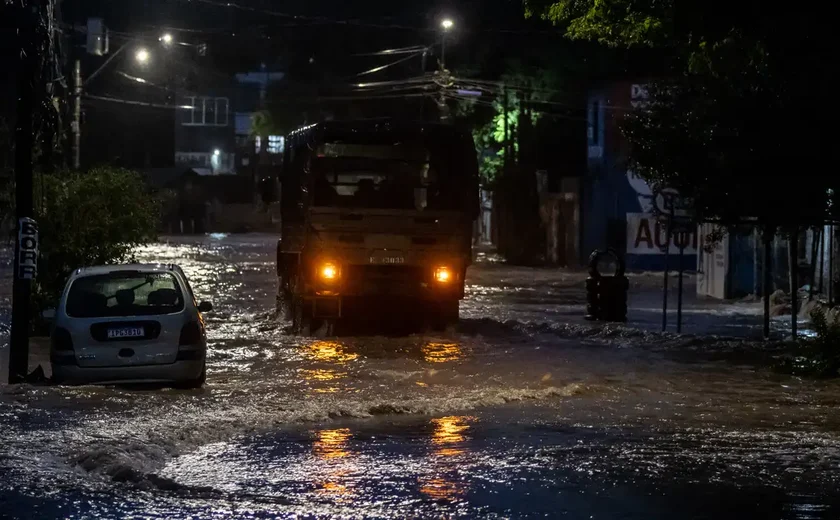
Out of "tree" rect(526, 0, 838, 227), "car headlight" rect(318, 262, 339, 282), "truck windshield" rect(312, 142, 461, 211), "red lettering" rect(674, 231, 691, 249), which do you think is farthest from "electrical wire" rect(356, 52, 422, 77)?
"tree" rect(526, 0, 838, 227)

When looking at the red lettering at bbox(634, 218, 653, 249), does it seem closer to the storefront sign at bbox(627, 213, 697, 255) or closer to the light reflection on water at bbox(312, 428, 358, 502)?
the storefront sign at bbox(627, 213, 697, 255)

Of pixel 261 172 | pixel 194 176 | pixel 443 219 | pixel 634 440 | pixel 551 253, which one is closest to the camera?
pixel 634 440

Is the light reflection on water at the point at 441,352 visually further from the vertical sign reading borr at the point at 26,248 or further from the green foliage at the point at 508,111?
the green foliage at the point at 508,111

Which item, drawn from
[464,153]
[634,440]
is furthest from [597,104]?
[634,440]

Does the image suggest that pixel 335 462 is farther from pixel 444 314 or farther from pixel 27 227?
pixel 444 314

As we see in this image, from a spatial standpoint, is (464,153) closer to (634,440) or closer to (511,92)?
(634,440)

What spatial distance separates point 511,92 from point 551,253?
258 inches

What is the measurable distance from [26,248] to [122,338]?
1762 mm

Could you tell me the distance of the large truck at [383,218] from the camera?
2045 centimetres

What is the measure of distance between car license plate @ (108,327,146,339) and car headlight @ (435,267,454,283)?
299 inches

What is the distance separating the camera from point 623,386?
51.0 ft

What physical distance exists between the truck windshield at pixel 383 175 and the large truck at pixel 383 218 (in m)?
0.02

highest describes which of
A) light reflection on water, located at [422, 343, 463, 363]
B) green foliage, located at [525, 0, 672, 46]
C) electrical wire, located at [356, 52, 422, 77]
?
electrical wire, located at [356, 52, 422, 77]

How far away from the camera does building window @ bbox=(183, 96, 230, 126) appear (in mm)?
101188
